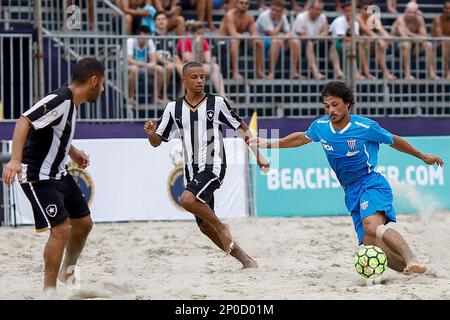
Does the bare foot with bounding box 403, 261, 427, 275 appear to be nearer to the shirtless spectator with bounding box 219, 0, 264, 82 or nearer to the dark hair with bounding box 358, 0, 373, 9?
the shirtless spectator with bounding box 219, 0, 264, 82

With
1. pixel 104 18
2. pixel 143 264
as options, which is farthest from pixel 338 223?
pixel 104 18

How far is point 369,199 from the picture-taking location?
7664 millimetres

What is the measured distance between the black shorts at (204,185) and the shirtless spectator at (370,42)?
7.30 meters

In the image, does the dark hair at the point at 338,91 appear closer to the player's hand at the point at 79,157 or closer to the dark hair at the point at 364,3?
the player's hand at the point at 79,157

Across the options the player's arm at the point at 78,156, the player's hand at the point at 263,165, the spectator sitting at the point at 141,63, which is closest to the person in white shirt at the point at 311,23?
the spectator sitting at the point at 141,63

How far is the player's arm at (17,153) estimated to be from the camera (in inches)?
254

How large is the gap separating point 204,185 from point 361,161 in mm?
1512

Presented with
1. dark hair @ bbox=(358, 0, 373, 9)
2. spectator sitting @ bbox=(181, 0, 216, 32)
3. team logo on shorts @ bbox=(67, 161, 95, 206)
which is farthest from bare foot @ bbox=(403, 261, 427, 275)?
dark hair @ bbox=(358, 0, 373, 9)

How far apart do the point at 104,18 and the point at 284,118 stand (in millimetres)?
3345

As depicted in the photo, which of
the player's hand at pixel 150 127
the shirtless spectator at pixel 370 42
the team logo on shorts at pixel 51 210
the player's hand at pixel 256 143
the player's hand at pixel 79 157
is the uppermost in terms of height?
the shirtless spectator at pixel 370 42

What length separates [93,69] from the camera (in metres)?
6.95

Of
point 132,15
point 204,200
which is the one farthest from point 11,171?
point 132,15

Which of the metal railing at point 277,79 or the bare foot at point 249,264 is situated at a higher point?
the metal railing at point 277,79

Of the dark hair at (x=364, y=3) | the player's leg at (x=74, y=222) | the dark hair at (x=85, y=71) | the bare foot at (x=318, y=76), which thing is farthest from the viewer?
the dark hair at (x=364, y=3)
